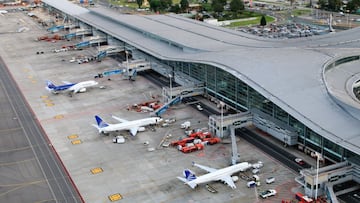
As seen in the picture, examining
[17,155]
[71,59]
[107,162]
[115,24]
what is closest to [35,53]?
[71,59]

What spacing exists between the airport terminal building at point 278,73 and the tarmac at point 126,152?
7942mm

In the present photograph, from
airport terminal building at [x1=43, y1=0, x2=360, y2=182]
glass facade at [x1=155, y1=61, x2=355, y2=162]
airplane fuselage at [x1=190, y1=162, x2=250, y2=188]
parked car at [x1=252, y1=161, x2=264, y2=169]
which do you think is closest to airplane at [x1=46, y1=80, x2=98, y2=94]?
airport terminal building at [x1=43, y1=0, x2=360, y2=182]

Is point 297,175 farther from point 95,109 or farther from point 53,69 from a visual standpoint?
point 53,69

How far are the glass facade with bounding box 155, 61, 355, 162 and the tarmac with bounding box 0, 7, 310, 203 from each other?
7.34m

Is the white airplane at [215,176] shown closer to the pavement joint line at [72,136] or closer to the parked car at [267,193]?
the parked car at [267,193]

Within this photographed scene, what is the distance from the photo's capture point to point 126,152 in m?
81.6

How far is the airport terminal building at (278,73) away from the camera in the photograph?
241 ft

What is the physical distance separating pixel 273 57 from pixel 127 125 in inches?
1371

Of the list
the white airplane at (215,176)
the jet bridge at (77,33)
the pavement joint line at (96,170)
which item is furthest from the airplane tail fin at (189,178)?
the jet bridge at (77,33)

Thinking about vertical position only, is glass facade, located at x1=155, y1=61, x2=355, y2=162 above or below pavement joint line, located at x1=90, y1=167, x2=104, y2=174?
above

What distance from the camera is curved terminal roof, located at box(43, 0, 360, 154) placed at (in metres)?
73.3

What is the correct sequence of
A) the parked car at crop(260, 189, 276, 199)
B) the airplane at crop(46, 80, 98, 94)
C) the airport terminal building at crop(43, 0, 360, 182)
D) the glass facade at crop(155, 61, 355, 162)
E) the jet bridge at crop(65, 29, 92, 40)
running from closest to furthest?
the parked car at crop(260, 189, 276, 199), the airport terminal building at crop(43, 0, 360, 182), the glass facade at crop(155, 61, 355, 162), the airplane at crop(46, 80, 98, 94), the jet bridge at crop(65, 29, 92, 40)

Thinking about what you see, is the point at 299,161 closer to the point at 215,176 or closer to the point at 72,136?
the point at 215,176

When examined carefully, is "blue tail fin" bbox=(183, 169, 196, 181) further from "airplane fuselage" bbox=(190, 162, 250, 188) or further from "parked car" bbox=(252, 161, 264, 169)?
"parked car" bbox=(252, 161, 264, 169)
